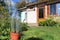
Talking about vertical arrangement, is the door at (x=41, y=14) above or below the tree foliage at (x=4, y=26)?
above

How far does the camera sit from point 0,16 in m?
13.3

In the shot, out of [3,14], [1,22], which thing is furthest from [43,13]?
[1,22]

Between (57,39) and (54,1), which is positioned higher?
(54,1)

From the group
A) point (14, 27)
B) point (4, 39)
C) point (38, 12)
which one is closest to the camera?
point (14, 27)

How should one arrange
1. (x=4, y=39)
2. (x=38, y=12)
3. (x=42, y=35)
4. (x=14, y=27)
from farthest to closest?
(x=38, y=12)
(x=42, y=35)
(x=4, y=39)
(x=14, y=27)

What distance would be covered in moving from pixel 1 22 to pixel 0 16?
4.05ft

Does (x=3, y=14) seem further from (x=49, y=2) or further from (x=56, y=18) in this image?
(x=56, y=18)

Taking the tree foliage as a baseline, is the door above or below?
above

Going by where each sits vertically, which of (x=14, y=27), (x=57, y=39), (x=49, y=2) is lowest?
(x=57, y=39)

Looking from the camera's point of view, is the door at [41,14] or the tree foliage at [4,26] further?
the door at [41,14]

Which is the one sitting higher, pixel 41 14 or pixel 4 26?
pixel 41 14

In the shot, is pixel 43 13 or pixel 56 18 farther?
pixel 43 13

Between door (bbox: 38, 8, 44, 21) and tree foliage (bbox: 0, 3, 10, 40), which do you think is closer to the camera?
tree foliage (bbox: 0, 3, 10, 40)

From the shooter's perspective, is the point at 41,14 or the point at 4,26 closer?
the point at 4,26
